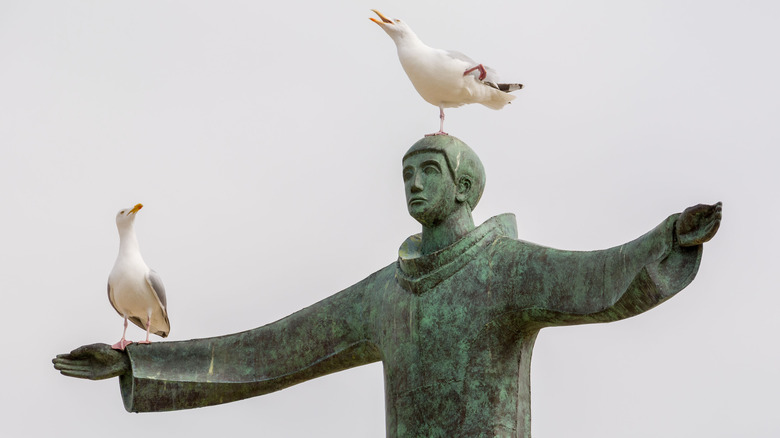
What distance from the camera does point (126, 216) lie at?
13.8 metres

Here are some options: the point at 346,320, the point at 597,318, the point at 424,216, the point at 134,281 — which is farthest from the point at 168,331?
the point at 597,318

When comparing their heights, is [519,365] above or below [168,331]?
below

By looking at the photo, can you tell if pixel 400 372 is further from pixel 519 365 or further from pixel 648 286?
pixel 648 286

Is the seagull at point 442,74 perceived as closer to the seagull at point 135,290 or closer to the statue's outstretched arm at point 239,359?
the statue's outstretched arm at point 239,359

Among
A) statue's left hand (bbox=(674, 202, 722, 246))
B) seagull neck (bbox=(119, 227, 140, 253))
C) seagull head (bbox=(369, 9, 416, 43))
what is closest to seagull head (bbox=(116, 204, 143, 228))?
seagull neck (bbox=(119, 227, 140, 253))

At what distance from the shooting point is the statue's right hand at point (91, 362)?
41.7ft

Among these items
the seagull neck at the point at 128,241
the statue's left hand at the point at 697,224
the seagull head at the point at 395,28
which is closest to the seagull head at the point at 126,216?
the seagull neck at the point at 128,241

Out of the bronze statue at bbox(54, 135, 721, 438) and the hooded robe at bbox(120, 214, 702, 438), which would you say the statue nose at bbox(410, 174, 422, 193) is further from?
the hooded robe at bbox(120, 214, 702, 438)

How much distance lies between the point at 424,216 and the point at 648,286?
1971mm

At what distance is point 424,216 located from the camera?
12.1 metres

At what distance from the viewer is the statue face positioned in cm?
1209

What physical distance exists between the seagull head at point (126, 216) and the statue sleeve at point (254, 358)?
1.26 metres

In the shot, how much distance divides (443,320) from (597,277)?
1.16 metres

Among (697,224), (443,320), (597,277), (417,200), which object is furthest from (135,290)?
(697,224)
